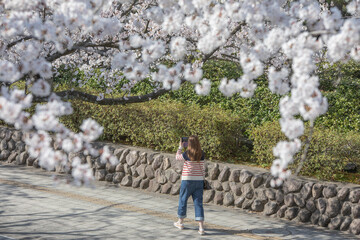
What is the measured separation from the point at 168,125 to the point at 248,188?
2573 millimetres

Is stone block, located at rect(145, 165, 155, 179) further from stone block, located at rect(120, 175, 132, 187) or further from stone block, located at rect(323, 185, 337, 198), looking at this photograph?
stone block, located at rect(323, 185, 337, 198)

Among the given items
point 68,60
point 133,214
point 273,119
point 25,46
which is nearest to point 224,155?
point 273,119

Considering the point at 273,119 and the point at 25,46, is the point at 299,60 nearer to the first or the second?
the point at 25,46

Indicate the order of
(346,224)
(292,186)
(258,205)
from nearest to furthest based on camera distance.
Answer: (346,224), (292,186), (258,205)

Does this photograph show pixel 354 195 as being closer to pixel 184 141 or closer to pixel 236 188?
pixel 236 188

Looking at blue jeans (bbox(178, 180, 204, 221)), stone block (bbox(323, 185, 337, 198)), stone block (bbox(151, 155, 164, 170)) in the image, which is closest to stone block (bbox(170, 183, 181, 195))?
stone block (bbox(151, 155, 164, 170))

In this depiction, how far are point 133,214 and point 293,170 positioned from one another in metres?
3.13

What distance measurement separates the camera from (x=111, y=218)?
384 inches

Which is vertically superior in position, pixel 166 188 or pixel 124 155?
pixel 124 155

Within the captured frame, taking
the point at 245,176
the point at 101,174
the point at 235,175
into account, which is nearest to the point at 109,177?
the point at 101,174

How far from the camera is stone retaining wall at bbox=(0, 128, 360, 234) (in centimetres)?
966

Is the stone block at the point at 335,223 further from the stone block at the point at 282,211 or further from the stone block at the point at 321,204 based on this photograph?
the stone block at the point at 282,211

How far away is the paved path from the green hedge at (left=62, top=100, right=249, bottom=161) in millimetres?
1316

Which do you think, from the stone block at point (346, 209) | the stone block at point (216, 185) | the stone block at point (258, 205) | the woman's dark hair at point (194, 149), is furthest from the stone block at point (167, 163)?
the stone block at point (346, 209)
